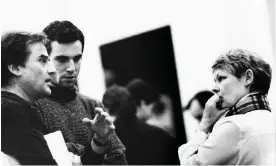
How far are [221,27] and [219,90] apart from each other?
411 millimetres

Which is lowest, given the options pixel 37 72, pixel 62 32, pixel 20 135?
pixel 20 135

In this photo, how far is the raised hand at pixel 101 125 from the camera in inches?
91.5

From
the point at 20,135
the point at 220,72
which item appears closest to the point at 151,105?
the point at 220,72

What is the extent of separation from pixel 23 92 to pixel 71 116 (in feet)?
1.02

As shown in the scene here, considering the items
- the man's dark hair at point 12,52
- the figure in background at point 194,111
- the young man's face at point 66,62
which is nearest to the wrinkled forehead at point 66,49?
the young man's face at point 66,62

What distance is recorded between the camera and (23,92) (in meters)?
2.23

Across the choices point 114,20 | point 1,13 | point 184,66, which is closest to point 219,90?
point 184,66

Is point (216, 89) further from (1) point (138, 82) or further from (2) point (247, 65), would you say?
(1) point (138, 82)

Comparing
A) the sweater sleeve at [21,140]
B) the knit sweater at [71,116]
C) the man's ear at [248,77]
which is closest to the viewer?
the sweater sleeve at [21,140]

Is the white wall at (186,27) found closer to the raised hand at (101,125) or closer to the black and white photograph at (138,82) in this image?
the black and white photograph at (138,82)

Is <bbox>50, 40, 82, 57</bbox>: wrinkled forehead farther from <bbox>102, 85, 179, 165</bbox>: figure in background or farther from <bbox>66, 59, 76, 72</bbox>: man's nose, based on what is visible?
<bbox>102, 85, 179, 165</bbox>: figure in background

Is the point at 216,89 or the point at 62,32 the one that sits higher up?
the point at 62,32

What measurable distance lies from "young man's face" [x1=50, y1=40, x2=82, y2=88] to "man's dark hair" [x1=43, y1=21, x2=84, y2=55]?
0.08 ft

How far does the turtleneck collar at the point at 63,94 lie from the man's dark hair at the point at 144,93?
0.34m
